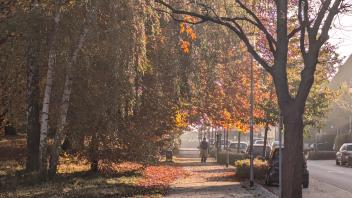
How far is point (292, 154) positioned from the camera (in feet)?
39.8

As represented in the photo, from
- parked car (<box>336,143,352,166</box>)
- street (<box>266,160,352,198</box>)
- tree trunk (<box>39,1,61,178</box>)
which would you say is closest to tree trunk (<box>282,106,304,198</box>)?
street (<box>266,160,352,198</box>)

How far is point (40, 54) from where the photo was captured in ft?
57.8

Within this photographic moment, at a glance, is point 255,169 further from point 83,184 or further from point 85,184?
point 83,184

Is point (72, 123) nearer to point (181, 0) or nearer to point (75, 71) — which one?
point (75, 71)

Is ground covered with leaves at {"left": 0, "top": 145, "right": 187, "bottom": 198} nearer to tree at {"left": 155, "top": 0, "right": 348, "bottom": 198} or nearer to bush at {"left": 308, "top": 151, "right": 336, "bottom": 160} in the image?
tree at {"left": 155, "top": 0, "right": 348, "bottom": 198}

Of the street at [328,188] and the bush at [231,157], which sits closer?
the street at [328,188]

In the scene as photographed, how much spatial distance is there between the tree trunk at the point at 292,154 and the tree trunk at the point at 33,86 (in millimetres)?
8383

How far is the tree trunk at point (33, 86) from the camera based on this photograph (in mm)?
16953

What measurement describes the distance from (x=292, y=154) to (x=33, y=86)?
11772mm

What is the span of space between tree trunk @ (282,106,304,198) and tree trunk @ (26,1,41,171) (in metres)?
8.38

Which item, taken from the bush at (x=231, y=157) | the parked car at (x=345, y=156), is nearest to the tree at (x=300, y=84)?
the bush at (x=231, y=157)

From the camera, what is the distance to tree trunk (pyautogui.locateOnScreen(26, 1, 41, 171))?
55.6 feet

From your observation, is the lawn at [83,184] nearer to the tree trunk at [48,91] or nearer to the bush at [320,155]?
the tree trunk at [48,91]

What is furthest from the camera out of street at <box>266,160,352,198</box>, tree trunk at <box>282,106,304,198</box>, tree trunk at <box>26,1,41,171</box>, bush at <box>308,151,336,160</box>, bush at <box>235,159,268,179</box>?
bush at <box>308,151,336,160</box>
